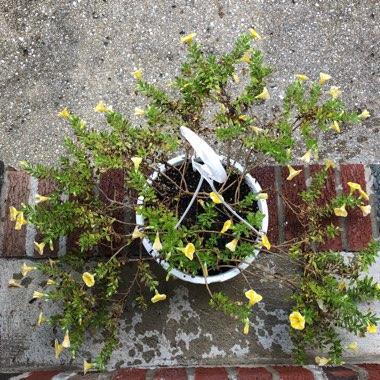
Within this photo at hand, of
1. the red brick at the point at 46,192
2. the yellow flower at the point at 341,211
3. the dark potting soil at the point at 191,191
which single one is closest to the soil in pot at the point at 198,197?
the dark potting soil at the point at 191,191

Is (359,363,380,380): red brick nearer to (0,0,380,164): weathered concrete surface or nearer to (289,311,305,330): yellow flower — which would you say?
(289,311,305,330): yellow flower

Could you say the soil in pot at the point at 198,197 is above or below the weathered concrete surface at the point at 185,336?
above

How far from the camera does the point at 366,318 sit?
4.73 feet

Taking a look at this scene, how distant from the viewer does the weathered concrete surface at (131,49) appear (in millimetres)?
2277

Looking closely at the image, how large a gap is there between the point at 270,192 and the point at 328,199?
188mm

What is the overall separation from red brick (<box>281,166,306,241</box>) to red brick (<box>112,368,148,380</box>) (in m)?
0.62

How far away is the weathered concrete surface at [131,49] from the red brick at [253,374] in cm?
115

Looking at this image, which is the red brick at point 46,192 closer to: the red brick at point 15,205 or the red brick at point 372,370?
the red brick at point 15,205

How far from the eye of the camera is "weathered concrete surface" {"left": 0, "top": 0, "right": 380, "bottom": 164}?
2.28 metres

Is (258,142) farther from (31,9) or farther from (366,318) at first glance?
(31,9)

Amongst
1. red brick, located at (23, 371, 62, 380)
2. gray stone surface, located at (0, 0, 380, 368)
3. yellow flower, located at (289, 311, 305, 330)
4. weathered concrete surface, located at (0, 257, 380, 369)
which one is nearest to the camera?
yellow flower, located at (289, 311, 305, 330)

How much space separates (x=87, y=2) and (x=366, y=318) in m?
1.78

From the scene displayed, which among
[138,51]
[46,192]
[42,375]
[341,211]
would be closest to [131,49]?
[138,51]

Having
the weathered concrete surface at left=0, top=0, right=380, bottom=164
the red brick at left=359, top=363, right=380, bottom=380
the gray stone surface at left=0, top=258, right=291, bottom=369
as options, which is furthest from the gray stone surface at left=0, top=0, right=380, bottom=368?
the red brick at left=359, top=363, right=380, bottom=380
